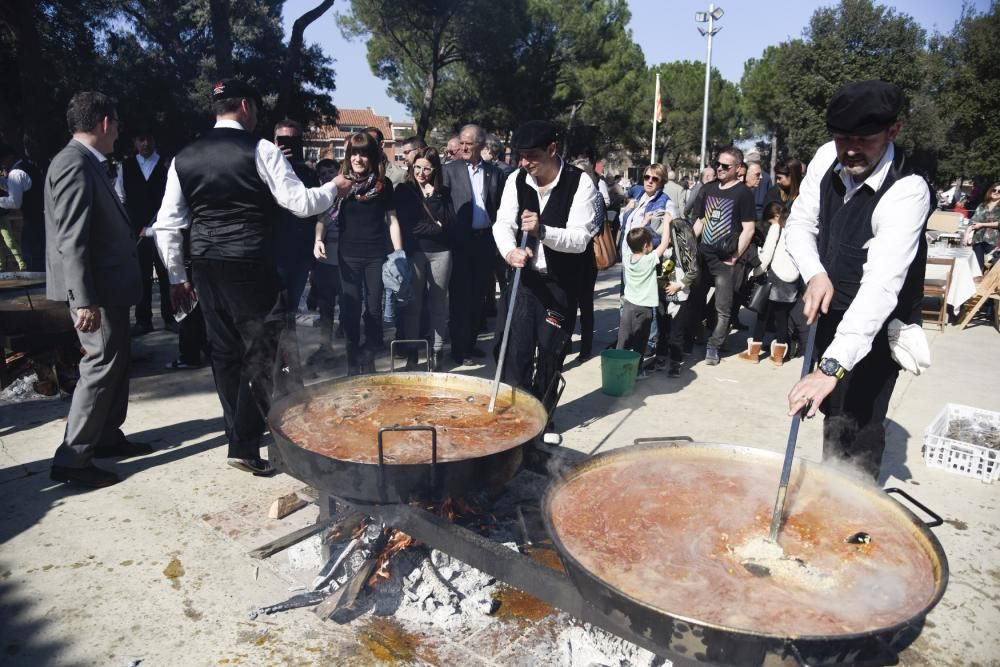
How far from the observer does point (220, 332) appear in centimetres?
399

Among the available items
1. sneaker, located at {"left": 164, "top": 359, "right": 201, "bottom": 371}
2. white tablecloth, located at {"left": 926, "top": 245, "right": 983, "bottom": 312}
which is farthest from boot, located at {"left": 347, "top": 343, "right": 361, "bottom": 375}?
white tablecloth, located at {"left": 926, "top": 245, "right": 983, "bottom": 312}

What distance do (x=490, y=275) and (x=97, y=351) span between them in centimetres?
400

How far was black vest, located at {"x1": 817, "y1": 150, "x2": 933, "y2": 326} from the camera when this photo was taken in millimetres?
2715

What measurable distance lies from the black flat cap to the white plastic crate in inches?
129

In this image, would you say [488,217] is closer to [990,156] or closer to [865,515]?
[865,515]

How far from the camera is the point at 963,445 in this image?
4340 mm

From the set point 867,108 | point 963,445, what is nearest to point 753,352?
point 963,445

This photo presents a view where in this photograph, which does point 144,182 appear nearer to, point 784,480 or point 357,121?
point 784,480

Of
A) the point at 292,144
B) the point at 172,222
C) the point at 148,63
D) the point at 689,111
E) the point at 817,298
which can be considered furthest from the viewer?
the point at 689,111

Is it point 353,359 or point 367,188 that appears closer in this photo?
point 367,188

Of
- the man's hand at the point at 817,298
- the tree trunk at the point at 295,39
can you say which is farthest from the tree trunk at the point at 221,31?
the man's hand at the point at 817,298

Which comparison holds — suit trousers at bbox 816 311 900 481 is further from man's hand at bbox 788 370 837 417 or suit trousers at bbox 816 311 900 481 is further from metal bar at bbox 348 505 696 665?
metal bar at bbox 348 505 696 665

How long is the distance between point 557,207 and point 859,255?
5.90 feet

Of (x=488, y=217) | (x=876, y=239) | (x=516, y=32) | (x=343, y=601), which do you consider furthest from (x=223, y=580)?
(x=516, y=32)
